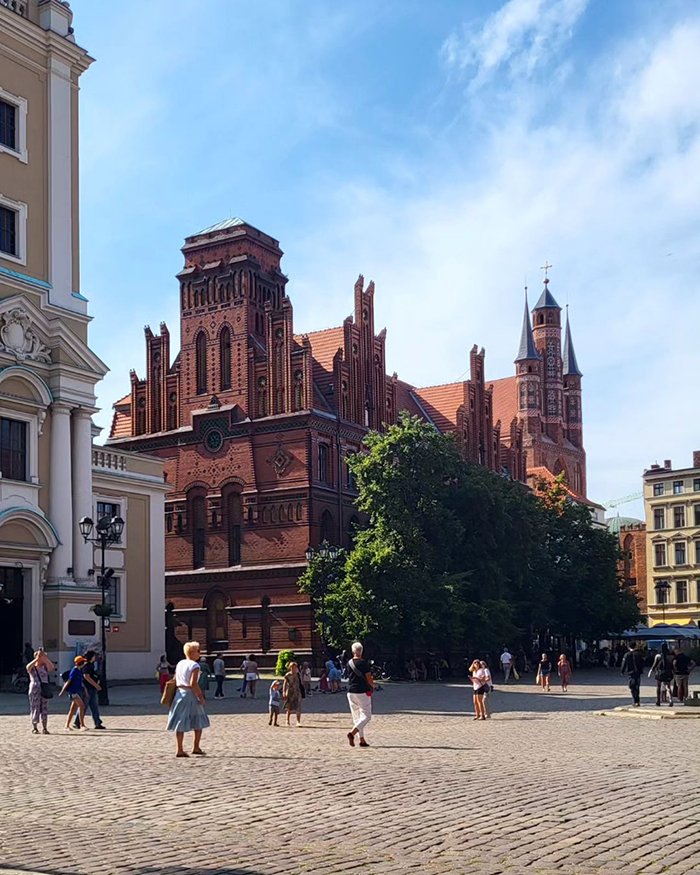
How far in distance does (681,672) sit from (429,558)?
60.2 feet

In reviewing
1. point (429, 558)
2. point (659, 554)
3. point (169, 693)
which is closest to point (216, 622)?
point (429, 558)

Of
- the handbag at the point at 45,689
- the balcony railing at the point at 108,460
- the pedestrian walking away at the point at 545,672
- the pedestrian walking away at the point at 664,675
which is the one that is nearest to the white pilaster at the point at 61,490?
the balcony railing at the point at 108,460

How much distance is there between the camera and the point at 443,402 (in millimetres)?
71750

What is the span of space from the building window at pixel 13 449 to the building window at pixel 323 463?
61.8 ft

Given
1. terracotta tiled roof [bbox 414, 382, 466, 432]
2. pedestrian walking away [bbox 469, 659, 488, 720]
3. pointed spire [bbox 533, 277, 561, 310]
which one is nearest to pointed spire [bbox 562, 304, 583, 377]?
pointed spire [bbox 533, 277, 561, 310]

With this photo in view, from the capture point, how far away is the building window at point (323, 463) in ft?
176

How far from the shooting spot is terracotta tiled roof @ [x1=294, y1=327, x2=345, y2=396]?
5634cm

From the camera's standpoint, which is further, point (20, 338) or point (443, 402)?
point (443, 402)

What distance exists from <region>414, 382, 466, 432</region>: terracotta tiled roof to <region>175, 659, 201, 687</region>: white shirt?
52450 mm

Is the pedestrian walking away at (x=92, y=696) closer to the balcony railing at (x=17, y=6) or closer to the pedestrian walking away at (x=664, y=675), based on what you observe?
the pedestrian walking away at (x=664, y=675)

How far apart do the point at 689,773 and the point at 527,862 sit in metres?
6.09

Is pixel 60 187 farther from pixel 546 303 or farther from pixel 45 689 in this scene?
pixel 546 303

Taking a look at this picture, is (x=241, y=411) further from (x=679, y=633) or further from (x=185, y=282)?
(x=679, y=633)

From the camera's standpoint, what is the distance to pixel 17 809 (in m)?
10.8
